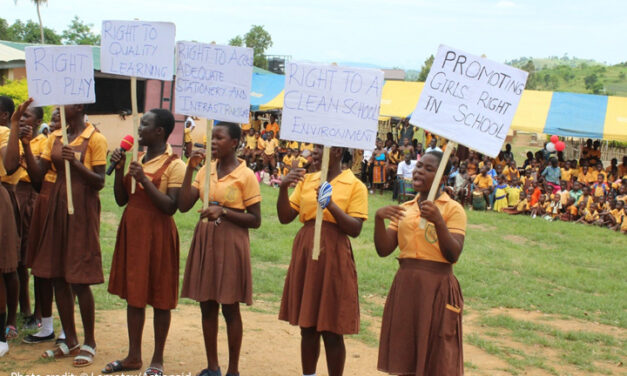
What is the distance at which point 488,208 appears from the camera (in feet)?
63.4

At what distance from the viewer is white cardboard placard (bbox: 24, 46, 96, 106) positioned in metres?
5.66

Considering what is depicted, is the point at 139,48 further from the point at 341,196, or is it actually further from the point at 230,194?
the point at 341,196

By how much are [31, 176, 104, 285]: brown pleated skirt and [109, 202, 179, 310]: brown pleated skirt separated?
28 cm

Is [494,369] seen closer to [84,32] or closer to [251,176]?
[251,176]

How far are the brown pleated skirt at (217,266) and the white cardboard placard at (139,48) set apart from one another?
1275mm

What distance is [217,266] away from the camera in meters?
5.42

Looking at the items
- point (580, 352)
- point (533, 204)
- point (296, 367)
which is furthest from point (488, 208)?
point (296, 367)

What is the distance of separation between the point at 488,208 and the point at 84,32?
140 ft

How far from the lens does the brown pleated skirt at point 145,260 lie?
5.54 metres

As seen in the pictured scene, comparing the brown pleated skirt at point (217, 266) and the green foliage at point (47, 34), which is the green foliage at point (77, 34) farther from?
the brown pleated skirt at point (217, 266)

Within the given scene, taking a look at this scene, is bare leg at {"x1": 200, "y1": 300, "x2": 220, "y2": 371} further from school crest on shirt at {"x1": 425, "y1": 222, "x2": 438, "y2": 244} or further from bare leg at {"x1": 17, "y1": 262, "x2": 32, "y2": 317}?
bare leg at {"x1": 17, "y1": 262, "x2": 32, "y2": 317}

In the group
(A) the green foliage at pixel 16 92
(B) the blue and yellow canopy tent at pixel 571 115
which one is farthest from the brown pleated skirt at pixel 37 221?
(B) the blue and yellow canopy tent at pixel 571 115

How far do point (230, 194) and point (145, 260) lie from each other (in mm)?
889

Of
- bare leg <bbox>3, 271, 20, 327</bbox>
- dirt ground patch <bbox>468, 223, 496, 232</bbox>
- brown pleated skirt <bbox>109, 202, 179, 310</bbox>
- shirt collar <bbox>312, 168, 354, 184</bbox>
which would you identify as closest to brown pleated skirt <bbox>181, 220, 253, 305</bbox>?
brown pleated skirt <bbox>109, 202, 179, 310</bbox>
